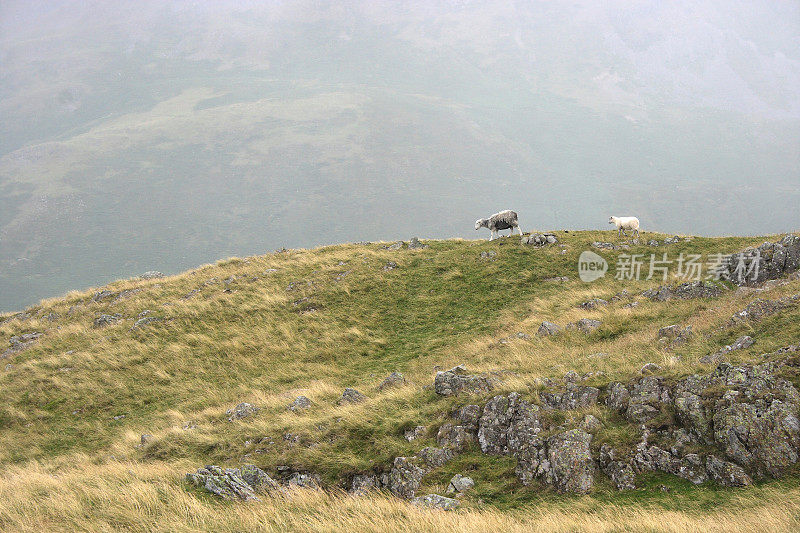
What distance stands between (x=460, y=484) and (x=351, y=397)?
567 cm

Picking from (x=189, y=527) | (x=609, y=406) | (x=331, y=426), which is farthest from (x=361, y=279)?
(x=189, y=527)

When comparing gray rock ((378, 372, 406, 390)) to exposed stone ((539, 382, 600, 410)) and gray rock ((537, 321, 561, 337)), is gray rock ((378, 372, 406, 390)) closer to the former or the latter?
exposed stone ((539, 382, 600, 410))

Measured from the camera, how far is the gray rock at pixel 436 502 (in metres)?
8.13

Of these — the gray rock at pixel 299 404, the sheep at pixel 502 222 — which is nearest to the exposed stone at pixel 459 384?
the gray rock at pixel 299 404

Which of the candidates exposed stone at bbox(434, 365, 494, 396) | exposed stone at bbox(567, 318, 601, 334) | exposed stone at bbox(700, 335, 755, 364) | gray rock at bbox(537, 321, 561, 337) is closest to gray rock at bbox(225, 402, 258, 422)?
exposed stone at bbox(434, 365, 494, 396)

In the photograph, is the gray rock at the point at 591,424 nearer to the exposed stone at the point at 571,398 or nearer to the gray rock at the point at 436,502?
the exposed stone at the point at 571,398

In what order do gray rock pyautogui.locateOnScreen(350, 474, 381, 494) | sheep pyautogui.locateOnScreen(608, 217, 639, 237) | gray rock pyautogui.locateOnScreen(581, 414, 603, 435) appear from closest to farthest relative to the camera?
gray rock pyautogui.locateOnScreen(581, 414, 603, 435) < gray rock pyautogui.locateOnScreen(350, 474, 381, 494) < sheep pyautogui.locateOnScreen(608, 217, 639, 237)

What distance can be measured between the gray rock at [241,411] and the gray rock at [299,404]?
1230 millimetres

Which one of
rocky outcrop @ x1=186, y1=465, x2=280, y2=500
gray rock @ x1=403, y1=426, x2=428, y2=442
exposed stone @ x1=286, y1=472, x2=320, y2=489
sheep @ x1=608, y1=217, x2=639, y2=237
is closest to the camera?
rocky outcrop @ x1=186, y1=465, x2=280, y2=500

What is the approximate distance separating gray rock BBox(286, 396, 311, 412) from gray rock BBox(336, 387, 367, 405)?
3.60 ft

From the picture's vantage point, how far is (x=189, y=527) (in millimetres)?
7035

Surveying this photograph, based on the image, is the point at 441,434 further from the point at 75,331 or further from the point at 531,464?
the point at 75,331

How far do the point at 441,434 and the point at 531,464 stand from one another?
7.45 feet

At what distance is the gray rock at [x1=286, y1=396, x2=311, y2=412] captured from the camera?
13852mm
